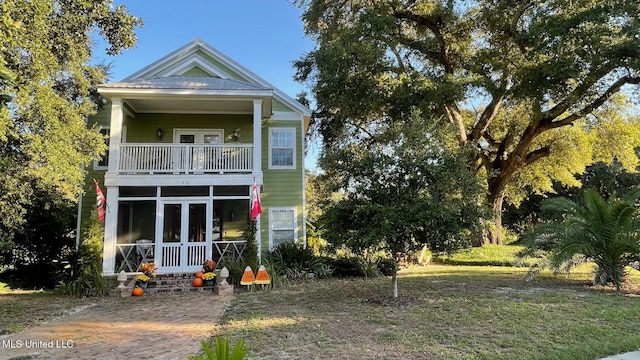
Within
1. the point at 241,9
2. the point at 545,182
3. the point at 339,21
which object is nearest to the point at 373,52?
the point at 339,21

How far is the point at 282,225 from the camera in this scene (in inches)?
592

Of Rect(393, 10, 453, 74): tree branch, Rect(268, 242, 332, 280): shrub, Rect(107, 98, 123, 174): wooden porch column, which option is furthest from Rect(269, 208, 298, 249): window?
Rect(393, 10, 453, 74): tree branch

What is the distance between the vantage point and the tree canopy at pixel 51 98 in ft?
29.9

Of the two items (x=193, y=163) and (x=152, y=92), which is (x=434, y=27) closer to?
(x=193, y=163)

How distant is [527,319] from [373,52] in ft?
34.7

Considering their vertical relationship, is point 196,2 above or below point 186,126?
above

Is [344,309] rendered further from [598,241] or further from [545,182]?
[545,182]

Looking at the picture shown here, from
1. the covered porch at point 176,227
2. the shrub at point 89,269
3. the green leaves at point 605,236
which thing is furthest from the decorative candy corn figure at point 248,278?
the green leaves at point 605,236

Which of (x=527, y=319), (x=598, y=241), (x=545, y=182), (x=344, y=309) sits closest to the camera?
(x=527, y=319)

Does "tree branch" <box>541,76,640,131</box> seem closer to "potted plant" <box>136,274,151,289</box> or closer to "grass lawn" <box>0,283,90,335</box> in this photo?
"potted plant" <box>136,274,151,289</box>

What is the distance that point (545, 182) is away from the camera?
23562mm

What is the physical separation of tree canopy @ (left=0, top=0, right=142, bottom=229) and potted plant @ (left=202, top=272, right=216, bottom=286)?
4.04 metres

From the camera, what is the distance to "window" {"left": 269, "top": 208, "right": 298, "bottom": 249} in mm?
14938

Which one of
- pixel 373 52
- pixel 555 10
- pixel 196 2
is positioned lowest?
pixel 373 52
